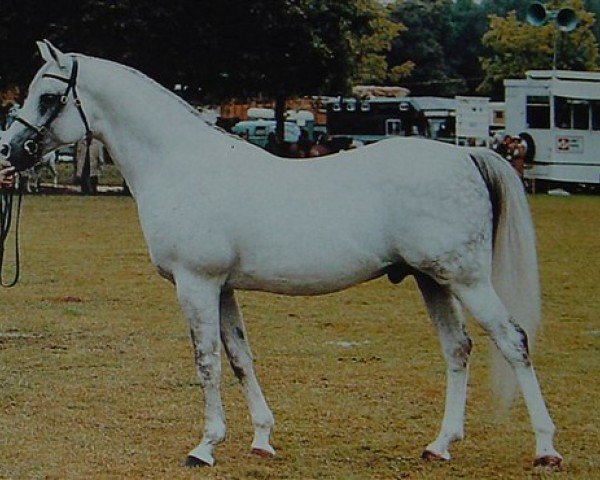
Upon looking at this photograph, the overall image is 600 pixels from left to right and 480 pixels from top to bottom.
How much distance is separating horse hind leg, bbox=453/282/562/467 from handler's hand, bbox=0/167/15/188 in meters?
2.69

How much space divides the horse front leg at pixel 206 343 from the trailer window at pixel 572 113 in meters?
34.5

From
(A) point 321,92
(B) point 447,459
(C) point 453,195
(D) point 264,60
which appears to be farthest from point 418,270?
(A) point 321,92

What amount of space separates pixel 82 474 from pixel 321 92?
1247 inches

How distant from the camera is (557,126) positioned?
41.2 metres

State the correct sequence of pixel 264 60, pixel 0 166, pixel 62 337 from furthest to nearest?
pixel 264 60 < pixel 62 337 < pixel 0 166

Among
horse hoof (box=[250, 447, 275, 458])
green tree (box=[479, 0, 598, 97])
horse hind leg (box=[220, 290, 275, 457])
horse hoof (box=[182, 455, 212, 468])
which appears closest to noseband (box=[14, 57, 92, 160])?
horse hind leg (box=[220, 290, 275, 457])

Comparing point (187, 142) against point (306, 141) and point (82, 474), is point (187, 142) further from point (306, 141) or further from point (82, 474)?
point (306, 141)

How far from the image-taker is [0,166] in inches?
317

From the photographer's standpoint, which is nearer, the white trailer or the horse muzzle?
the horse muzzle

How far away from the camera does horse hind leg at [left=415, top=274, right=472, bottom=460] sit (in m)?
8.10

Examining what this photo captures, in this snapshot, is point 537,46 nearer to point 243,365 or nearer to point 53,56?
point 243,365

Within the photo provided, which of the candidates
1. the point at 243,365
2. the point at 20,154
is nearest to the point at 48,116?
the point at 20,154


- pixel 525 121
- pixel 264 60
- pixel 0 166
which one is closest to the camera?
pixel 0 166

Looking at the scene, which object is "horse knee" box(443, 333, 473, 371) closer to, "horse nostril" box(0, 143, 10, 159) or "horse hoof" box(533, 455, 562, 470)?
"horse hoof" box(533, 455, 562, 470)
